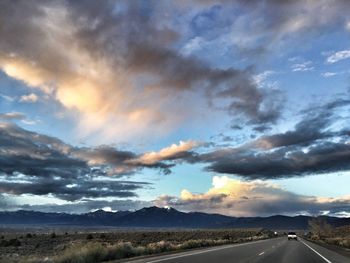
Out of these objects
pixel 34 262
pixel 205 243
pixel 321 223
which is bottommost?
pixel 34 262

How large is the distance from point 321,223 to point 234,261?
452ft

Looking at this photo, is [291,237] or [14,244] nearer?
[14,244]

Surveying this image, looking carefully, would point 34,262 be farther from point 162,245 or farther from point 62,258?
point 162,245

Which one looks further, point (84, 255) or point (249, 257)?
point (249, 257)

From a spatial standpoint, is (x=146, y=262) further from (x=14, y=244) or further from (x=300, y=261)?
(x=14, y=244)

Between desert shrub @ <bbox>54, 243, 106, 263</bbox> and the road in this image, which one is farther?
the road

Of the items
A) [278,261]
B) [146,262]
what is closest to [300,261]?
[278,261]

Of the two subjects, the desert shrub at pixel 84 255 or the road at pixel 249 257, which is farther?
the road at pixel 249 257

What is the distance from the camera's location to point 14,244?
224ft

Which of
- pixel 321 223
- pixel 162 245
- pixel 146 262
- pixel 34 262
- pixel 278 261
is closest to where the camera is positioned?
pixel 34 262

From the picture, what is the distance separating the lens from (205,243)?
1832 inches

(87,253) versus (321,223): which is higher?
(321,223)

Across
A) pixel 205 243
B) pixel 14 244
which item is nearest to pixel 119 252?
pixel 205 243

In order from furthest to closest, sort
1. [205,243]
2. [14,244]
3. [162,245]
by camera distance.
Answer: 1. [14,244]
2. [205,243]
3. [162,245]
